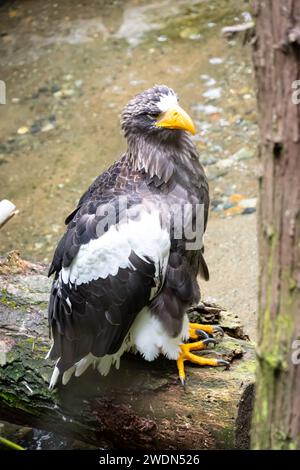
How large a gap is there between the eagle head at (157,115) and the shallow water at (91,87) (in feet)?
7.39

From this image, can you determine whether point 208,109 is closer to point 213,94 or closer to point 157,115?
point 213,94

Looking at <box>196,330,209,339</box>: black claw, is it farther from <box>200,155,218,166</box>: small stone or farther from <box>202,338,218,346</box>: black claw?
<box>200,155,218,166</box>: small stone

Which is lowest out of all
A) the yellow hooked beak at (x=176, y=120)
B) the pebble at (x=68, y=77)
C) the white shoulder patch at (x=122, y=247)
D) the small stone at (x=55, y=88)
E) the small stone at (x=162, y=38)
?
the small stone at (x=55, y=88)

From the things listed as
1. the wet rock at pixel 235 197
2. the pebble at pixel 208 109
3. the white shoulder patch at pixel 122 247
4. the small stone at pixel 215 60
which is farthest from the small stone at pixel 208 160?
the white shoulder patch at pixel 122 247

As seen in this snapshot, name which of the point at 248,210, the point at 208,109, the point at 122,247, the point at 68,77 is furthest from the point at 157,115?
the point at 68,77

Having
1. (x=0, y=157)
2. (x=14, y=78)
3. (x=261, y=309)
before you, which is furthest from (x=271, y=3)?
(x=14, y=78)

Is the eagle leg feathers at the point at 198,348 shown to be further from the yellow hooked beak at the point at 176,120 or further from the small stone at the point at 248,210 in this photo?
the small stone at the point at 248,210

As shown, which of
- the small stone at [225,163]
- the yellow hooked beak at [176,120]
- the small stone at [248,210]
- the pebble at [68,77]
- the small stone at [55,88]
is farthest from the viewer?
the pebble at [68,77]

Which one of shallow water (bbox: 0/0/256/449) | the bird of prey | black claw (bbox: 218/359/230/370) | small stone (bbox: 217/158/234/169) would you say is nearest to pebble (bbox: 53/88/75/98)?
shallow water (bbox: 0/0/256/449)

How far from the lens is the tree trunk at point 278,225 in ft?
6.25

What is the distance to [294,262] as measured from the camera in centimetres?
206

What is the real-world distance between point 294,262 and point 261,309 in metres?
0.20

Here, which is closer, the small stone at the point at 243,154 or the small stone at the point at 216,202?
the small stone at the point at 216,202
